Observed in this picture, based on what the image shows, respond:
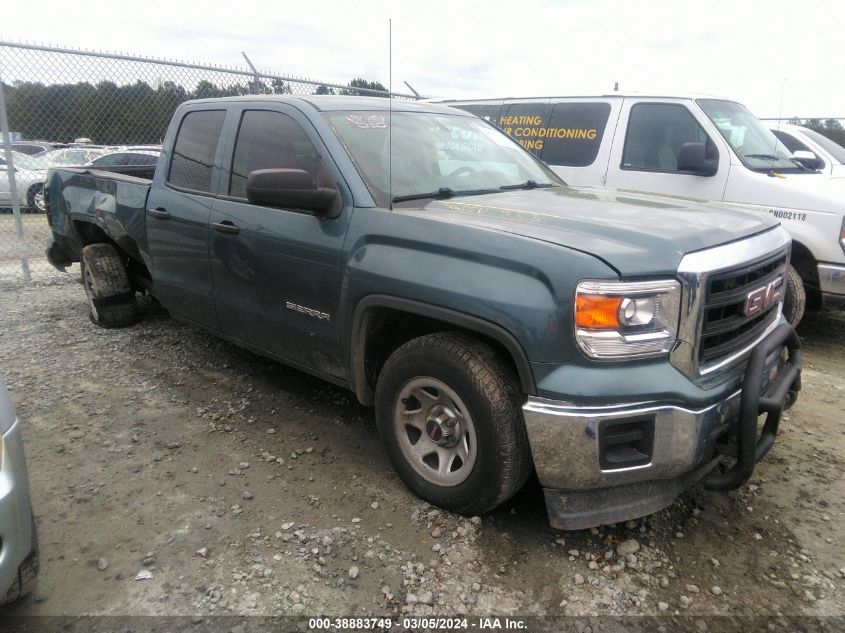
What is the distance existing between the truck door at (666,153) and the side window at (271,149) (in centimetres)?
344

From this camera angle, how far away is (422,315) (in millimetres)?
2736

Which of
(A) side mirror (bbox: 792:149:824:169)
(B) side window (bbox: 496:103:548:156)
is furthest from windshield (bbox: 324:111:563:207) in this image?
(A) side mirror (bbox: 792:149:824:169)

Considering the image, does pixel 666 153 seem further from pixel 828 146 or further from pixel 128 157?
pixel 128 157

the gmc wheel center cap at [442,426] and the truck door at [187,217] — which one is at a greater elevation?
the truck door at [187,217]

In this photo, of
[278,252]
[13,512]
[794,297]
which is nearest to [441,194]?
[278,252]

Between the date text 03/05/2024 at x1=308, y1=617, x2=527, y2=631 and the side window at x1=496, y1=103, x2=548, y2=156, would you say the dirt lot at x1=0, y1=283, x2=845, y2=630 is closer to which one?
the date text 03/05/2024 at x1=308, y1=617, x2=527, y2=631

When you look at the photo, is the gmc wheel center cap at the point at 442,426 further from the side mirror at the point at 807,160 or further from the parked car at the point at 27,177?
the parked car at the point at 27,177

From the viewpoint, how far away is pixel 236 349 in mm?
5023

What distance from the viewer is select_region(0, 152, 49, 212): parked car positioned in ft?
24.8

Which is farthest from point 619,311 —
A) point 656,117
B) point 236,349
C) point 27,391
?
point 656,117

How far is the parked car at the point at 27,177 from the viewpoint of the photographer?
755 centimetres

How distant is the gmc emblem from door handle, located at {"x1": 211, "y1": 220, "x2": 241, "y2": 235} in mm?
2634

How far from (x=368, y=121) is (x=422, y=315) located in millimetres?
1331

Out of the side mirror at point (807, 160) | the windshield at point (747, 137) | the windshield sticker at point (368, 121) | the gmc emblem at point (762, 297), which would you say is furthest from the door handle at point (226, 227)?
the side mirror at point (807, 160)
